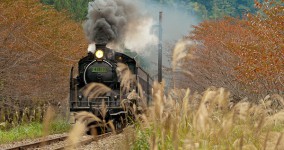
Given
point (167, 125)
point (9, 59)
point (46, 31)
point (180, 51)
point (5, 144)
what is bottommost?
point (5, 144)

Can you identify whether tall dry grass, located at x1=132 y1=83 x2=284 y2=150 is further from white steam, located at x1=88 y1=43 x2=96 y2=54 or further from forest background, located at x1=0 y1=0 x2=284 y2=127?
white steam, located at x1=88 y1=43 x2=96 y2=54

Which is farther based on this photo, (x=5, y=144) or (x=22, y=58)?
(x=22, y=58)

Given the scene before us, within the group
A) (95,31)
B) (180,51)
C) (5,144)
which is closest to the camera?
(180,51)

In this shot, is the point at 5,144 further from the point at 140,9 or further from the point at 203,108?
the point at 140,9

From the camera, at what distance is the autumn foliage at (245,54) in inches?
596

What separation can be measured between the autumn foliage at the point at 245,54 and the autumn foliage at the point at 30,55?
7.58 meters

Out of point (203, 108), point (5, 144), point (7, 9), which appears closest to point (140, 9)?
point (7, 9)

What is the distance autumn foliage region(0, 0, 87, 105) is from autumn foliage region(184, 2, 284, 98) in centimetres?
758

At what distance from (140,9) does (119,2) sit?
176 centimetres

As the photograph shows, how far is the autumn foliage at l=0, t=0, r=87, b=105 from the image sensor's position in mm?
19531

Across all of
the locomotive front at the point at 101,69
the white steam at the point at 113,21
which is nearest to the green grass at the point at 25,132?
the locomotive front at the point at 101,69

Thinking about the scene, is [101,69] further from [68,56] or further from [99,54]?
[68,56]

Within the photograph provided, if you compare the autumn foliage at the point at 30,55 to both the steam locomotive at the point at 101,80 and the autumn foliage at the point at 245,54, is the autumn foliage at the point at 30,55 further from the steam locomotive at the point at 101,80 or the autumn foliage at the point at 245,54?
the autumn foliage at the point at 245,54

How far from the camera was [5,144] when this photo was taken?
13109 millimetres
